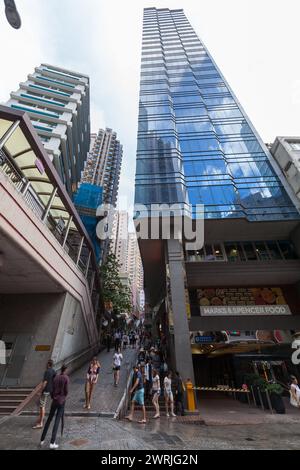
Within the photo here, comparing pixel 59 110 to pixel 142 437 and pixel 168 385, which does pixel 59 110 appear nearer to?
pixel 168 385

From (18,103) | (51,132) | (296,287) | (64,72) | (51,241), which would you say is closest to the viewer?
(51,241)

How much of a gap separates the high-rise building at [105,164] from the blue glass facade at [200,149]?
3522cm

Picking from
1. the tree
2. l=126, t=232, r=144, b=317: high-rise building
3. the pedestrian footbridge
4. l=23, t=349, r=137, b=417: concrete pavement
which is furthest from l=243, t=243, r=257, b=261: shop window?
l=126, t=232, r=144, b=317: high-rise building

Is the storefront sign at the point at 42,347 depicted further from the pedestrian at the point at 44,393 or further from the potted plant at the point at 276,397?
the potted plant at the point at 276,397

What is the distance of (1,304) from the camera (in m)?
12.0

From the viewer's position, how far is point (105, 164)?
7394 cm

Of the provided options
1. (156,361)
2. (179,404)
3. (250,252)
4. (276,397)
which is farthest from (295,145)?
(179,404)

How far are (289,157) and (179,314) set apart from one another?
64.5 feet

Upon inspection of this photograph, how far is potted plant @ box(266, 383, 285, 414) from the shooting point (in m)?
10.7

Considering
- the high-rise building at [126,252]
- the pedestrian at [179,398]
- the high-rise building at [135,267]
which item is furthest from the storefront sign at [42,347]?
the high-rise building at [135,267]

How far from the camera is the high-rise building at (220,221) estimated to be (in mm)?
18734
